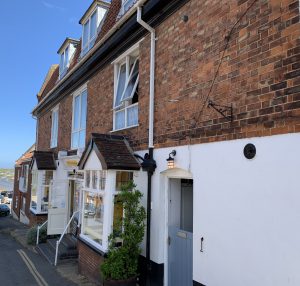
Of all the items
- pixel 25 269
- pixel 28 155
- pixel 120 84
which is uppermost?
pixel 120 84

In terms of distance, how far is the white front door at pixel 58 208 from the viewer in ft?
41.2

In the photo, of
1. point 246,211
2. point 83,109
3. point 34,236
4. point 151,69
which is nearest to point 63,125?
point 83,109

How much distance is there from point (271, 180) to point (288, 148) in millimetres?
488

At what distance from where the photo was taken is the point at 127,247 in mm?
6562

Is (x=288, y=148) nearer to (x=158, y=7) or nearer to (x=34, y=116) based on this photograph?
(x=158, y=7)

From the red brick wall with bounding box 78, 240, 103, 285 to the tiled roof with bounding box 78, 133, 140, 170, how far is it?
2.20m

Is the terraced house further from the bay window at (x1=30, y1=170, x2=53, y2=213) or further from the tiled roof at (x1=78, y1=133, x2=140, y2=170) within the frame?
the bay window at (x1=30, y1=170, x2=53, y2=213)

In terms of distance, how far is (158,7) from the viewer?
6988 mm

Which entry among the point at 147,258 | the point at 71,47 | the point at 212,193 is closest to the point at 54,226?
the point at 147,258

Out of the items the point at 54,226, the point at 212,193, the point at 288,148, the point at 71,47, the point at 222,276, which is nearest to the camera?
the point at 288,148

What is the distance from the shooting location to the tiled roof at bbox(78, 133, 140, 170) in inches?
273

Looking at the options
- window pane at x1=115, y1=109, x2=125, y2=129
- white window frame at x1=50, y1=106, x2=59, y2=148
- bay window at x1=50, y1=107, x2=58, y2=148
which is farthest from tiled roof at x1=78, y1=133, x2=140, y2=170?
bay window at x1=50, y1=107, x2=58, y2=148

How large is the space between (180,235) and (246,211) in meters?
2.14

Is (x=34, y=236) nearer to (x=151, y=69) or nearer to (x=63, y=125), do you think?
(x=63, y=125)
